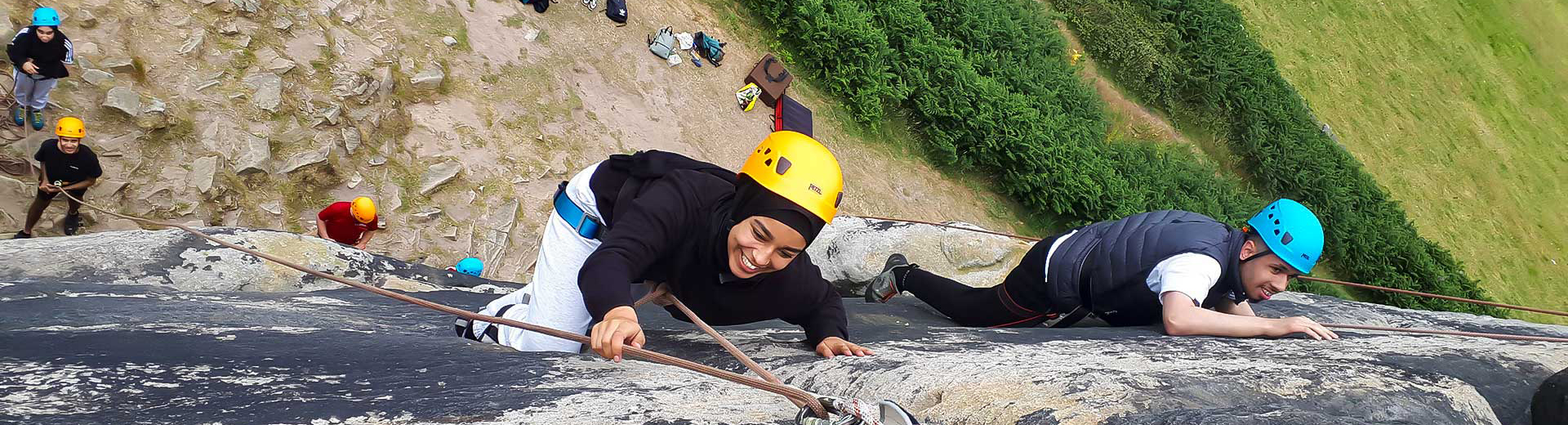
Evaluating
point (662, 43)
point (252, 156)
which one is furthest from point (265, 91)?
point (662, 43)

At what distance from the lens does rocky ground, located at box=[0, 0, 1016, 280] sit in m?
8.44

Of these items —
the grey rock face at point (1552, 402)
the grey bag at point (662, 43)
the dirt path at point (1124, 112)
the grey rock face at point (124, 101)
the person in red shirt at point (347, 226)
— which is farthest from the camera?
the dirt path at point (1124, 112)

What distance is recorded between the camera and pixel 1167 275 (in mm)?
4492

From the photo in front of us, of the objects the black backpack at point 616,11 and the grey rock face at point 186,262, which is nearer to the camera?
the grey rock face at point 186,262

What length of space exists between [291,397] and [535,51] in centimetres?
973

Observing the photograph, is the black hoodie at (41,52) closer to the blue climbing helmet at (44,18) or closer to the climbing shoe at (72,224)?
the blue climbing helmet at (44,18)

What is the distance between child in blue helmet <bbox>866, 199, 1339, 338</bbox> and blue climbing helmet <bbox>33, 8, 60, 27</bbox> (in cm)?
810

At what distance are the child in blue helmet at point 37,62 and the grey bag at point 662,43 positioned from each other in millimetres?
6573

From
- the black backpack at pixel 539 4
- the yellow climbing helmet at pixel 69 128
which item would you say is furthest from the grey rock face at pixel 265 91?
the black backpack at pixel 539 4

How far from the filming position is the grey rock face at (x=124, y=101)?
27.2 feet

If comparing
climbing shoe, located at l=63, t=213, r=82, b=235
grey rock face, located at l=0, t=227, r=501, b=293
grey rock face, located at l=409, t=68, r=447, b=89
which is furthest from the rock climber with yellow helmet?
grey rock face, located at l=409, t=68, r=447, b=89

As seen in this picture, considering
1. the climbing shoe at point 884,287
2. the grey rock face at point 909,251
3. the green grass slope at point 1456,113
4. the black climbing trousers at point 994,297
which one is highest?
the black climbing trousers at point 994,297

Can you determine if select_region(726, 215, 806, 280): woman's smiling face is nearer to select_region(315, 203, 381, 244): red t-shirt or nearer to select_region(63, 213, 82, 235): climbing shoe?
select_region(315, 203, 381, 244): red t-shirt

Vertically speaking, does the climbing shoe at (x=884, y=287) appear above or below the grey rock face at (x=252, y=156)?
below
